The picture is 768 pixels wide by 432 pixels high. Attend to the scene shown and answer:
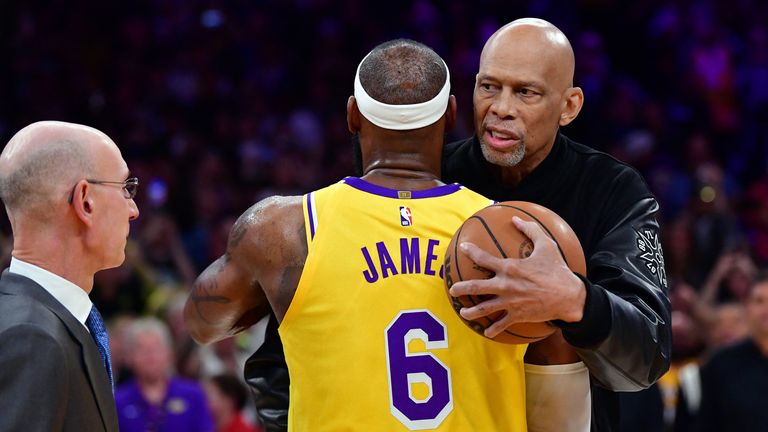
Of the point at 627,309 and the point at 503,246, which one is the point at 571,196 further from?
the point at 503,246

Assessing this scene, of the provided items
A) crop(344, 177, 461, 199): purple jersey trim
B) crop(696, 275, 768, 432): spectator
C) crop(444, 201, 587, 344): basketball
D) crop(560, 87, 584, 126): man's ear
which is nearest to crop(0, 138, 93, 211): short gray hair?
crop(344, 177, 461, 199): purple jersey trim

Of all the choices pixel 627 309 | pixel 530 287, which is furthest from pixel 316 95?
pixel 530 287

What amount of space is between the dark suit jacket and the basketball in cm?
100

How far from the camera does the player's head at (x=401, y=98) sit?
144 inches

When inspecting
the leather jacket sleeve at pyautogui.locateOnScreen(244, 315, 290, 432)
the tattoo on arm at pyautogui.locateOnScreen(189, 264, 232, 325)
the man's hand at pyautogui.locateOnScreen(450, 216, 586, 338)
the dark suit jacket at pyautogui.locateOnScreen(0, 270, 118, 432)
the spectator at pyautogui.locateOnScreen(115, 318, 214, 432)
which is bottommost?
the spectator at pyautogui.locateOnScreen(115, 318, 214, 432)

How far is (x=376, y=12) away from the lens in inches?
508

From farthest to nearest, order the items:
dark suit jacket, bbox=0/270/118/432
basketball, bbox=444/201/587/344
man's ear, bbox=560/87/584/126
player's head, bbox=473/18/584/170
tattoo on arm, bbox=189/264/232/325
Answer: man's ear, bbox=560/87/584/126, player's head, bbox=473/18/584/170, tattoo on arm, bbox=189/264/232/325, basketball, bbox=444/201/587/344, dark suit jacket, bbox=0/270/118/432

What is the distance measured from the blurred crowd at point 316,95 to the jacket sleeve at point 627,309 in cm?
591

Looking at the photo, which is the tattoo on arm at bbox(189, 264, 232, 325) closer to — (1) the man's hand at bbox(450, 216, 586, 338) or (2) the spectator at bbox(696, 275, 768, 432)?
(1) the man's hand at bbox(450, 216, 586, 338)

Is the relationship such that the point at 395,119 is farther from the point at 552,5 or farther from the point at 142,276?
the point at 552,5

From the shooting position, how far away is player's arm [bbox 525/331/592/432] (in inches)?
142

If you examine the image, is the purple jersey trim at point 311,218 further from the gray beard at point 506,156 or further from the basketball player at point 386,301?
the gray beard at point 506,156

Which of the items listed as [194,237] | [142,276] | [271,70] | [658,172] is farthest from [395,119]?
[271,70]

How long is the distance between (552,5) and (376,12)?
1.87 metres
